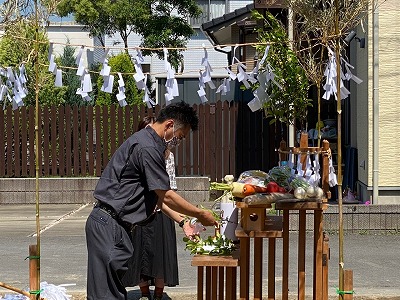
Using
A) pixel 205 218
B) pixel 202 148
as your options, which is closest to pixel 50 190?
pixel 202 148

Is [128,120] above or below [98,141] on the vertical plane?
above

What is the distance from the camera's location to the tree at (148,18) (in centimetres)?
3084

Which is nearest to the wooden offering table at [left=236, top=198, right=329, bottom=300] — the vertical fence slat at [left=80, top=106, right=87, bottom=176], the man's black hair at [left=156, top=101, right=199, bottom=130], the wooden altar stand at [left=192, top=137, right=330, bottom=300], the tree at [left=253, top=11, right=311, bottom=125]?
the wooden altar stand at [left=192, top=137, right=330, bottom=300]

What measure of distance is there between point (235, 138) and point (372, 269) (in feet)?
24.5

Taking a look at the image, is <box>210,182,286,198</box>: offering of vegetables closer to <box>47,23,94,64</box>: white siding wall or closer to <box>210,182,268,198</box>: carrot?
<box>210,182,268,198</box>: carrot

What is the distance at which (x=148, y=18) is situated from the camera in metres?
31.2

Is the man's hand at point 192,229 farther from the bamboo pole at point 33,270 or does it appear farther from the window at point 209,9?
the window at point 209,9

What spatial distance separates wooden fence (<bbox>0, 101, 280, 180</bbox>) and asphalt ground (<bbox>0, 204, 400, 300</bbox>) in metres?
2.72

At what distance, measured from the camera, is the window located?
4115 cm

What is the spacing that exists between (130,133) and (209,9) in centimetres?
2495

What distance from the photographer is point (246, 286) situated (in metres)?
6.61

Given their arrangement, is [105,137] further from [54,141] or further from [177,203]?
[177,203]

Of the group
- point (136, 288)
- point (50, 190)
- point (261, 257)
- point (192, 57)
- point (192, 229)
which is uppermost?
point (192, 57)

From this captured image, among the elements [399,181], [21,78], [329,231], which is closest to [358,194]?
[399,181]
